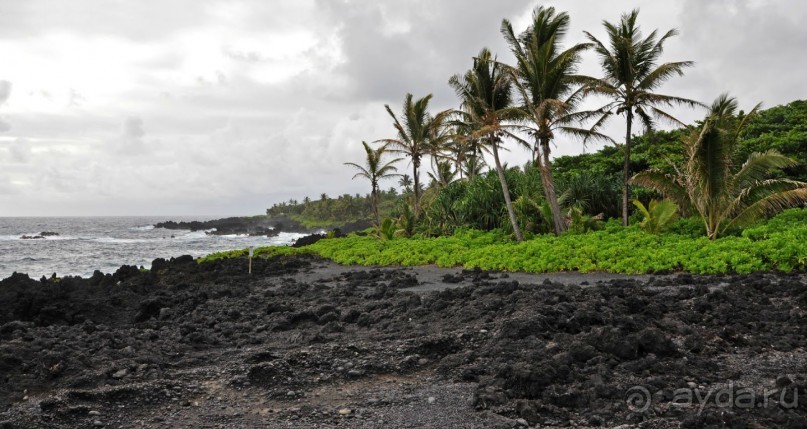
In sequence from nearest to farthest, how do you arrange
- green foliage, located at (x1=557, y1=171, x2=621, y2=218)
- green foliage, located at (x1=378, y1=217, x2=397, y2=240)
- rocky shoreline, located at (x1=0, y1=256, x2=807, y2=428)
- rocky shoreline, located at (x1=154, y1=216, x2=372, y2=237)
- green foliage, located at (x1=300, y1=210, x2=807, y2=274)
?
rocky shoreline, located at (x1=0, y1=256, x2=807, y2=428), green foliage, located at (x1=300, y1=210, x2=807, y2=274), green foliage, located at (x1=557, y1=171, x2=621, y2=218), green foliage, located at (x1=378, y1=217, x2=397, y2=240), rocky shoreline, located at (x1=154, y1=216, x2=372, y2=237)

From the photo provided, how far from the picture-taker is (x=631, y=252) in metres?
15.5

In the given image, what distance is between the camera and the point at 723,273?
1327 centimetres

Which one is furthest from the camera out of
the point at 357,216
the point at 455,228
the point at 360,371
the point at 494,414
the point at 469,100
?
the point at 357,216

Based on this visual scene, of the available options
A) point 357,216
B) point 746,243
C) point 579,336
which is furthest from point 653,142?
point 357,216

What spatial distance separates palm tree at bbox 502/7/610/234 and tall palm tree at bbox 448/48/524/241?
2.57ft

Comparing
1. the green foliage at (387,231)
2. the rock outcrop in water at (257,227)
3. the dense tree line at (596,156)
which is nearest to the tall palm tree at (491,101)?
the dense tree line at (596,156)

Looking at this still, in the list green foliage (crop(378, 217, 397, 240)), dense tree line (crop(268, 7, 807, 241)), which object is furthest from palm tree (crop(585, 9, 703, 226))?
green foliage (crop(378, 217, 397, 240))

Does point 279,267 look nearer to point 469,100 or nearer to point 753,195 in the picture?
point 469,100

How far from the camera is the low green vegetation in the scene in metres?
13.5

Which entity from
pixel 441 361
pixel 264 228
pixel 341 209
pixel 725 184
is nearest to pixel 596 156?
pixel 725 184

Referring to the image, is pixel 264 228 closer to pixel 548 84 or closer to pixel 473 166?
pixel 473 166

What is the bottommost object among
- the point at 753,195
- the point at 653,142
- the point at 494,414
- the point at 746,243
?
the point at 494,414

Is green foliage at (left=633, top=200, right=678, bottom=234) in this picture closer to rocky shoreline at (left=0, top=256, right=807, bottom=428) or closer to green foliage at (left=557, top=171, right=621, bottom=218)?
green foliage at (left=557, top=171, right=621, bottom=218)

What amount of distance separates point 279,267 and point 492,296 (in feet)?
39.8
